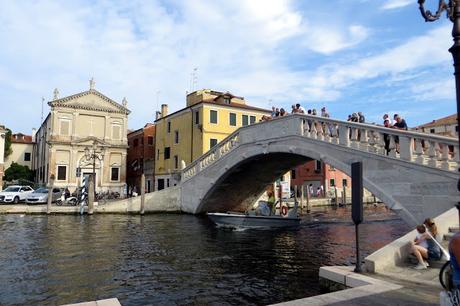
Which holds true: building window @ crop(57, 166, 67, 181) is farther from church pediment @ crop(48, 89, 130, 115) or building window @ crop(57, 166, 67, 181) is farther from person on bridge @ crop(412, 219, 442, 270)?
person on bridge @ crop(412, 219, 442, 270)

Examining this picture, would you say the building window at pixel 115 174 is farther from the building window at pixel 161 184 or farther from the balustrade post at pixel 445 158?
the balustrade post at pixel 445 158

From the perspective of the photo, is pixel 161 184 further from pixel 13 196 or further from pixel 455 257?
pixel 455 257

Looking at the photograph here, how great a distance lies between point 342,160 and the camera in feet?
38.3

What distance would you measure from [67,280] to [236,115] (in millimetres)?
25578

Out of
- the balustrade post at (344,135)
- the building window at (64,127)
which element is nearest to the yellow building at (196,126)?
the building window at (64,127)

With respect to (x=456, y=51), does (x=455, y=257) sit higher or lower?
lower

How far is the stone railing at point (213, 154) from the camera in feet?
59.6

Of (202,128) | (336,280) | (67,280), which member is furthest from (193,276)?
(202,128)

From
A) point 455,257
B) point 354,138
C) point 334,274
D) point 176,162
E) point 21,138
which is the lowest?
point 334,274

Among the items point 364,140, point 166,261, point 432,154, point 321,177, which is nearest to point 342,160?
point 364,140

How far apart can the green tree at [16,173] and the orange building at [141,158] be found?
11.3 meters

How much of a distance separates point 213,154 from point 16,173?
1249 inches

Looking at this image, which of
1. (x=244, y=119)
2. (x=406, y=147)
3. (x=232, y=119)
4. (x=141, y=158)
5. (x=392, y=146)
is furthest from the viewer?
(x=141, y=158)

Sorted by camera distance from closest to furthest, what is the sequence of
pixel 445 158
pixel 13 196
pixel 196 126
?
pixel 445 158 → pixel 13 196 → pixel 196 126
